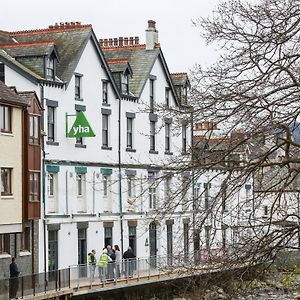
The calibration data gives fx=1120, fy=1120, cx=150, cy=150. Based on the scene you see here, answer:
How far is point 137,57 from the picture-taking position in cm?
6869

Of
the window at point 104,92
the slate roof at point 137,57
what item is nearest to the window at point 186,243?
the window at point 104,92

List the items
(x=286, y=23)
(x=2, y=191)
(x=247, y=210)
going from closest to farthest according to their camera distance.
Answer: (x=286, y=23) → (x=247, y=210) → (x=2, y=191)

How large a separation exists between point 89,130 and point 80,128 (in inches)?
26.1

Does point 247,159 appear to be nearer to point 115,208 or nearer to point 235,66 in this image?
point 235,66

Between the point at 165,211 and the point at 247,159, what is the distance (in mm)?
1905

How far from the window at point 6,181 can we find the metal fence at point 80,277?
454 cm

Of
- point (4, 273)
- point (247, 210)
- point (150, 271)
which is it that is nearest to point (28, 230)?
point (4, 273)

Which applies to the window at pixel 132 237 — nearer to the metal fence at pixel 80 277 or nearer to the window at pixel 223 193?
the metal fence at pixel 80 277

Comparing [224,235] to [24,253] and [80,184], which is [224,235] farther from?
[80,184]

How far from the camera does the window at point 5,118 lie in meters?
49.6

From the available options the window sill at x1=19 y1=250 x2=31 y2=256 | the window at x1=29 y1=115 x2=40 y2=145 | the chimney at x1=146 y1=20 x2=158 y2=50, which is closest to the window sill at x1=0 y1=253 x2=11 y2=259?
the window sill at x1=19 y1=250 x2=31 y2=256

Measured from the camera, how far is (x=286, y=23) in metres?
20.8

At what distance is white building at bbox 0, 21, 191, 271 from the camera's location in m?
56.2

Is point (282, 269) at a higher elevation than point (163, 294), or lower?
higher
